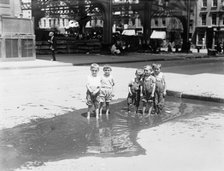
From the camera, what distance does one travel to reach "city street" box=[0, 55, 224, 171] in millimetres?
5188

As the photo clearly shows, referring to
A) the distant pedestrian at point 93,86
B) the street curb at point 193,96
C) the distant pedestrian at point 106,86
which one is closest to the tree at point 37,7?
the street curb at point 193,96

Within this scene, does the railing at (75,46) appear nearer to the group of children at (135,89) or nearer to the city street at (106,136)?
the city street at (106,136)

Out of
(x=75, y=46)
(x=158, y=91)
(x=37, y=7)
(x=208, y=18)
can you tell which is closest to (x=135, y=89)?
(x=158, y=91)

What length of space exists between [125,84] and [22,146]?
27.9ft

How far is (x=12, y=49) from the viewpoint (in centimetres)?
2397

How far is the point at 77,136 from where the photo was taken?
669 centimetres

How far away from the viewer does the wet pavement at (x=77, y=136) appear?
5531 millimetres

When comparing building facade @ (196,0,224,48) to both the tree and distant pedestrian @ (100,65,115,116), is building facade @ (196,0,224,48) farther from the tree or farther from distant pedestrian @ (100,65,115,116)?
distant pedestrian @ (100,65,115,116)

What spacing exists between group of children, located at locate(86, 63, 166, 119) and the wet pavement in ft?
0.98

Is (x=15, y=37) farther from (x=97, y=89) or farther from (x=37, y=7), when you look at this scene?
(x=37, y=7)

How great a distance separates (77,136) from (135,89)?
7.72ft

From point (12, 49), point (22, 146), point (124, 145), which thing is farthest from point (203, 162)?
point (12, 49)

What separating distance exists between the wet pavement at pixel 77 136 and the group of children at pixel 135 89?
0.30 meters

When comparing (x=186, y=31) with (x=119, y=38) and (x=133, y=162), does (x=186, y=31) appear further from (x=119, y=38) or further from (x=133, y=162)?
(x=133, y=162)
